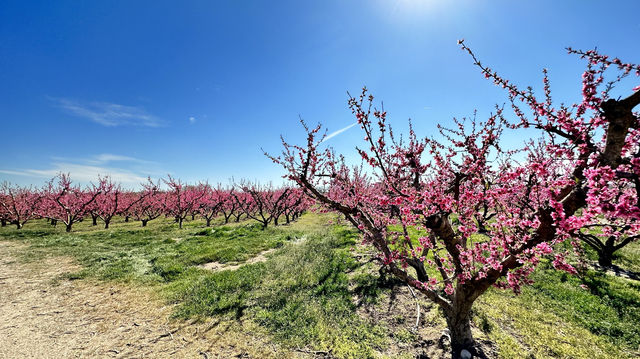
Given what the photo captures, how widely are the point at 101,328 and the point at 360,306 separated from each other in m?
6.69

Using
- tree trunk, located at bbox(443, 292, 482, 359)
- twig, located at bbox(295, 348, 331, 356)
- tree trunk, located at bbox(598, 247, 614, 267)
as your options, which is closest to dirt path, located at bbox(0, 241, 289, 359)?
twig, located at bbox(295, 348, 331, 356)

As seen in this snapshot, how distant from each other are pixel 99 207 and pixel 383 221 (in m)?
34.5

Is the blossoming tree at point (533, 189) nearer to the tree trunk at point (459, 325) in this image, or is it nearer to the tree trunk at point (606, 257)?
the tree trunk at point (459, 325)

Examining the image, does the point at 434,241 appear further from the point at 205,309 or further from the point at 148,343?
the point at 148,343

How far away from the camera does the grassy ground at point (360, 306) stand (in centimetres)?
500

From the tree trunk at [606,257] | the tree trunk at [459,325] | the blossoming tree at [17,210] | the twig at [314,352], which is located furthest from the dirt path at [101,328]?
the blossoming tree at [17,210]

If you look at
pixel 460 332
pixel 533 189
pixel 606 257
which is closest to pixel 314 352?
pixel 460 332

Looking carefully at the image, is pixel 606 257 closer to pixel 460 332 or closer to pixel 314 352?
pixel 460 332

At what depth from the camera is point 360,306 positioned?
21.4 ft

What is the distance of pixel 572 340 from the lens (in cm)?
498

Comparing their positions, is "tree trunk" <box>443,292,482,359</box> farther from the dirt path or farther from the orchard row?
the orchard row

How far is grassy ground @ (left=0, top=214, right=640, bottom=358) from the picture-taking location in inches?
197

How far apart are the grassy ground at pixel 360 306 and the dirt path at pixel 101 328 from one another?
51 cm

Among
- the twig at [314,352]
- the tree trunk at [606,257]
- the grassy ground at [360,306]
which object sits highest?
the tree trunk at [606,257]
